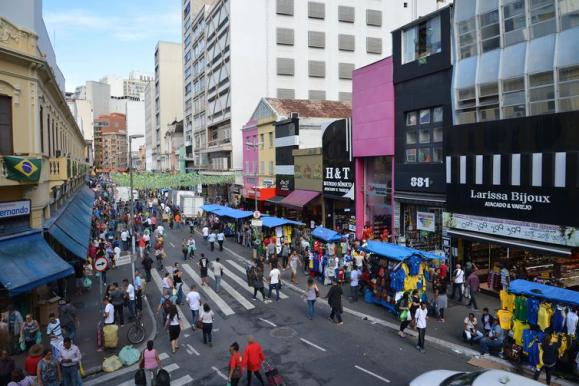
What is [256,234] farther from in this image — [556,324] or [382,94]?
[556,324]

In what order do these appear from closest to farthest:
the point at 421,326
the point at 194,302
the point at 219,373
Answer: the point at 219,373, the point at 421,326, the point at 194,302

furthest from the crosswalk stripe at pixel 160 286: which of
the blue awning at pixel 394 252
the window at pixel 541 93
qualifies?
the window at pixel 541 93

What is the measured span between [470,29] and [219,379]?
60.3ft

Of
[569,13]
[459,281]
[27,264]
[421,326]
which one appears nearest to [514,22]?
[569,13]

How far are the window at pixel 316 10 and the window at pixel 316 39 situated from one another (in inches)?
80.2

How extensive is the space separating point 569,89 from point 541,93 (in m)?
1.10

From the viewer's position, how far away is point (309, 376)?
12164 mm

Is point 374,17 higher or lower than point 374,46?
higher

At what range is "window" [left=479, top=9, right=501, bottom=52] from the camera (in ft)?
65.3

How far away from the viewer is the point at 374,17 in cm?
6153

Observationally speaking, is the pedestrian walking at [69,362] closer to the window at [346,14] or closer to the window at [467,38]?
the window at [467,38]

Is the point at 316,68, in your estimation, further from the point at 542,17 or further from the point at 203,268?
the point at 203,268

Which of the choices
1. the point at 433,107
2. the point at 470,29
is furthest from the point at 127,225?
the point at 470,29

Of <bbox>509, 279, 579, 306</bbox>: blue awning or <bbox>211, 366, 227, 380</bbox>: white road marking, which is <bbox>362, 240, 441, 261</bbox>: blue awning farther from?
<bbox>211, 366, 227, 380</bbox>: white road marking
